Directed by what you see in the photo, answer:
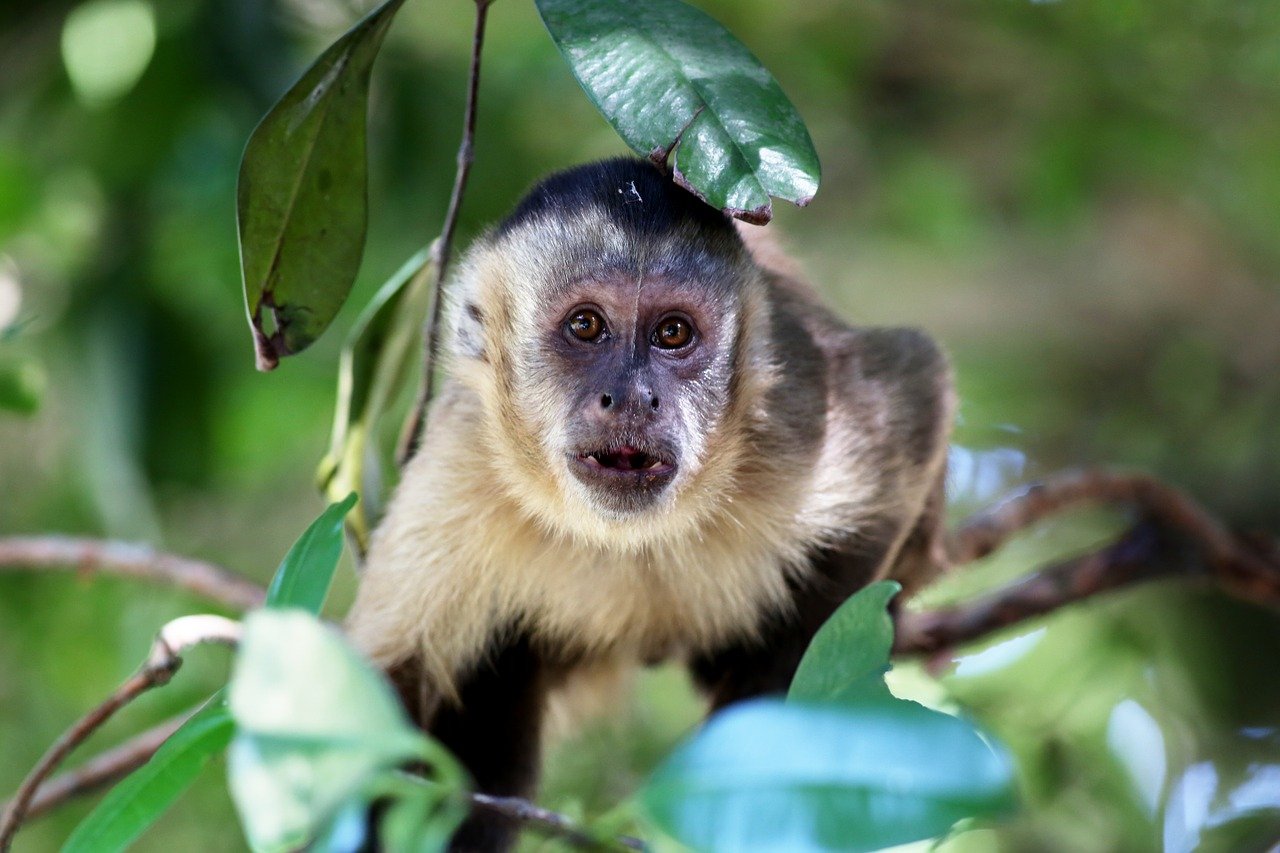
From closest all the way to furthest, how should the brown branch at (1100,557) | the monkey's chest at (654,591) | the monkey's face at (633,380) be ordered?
the monkey's face at (633,380) < the monkey's chest at (654,591) < the brown branch at (1100,557)

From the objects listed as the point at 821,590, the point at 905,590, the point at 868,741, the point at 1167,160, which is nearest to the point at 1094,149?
the point at 1167,160

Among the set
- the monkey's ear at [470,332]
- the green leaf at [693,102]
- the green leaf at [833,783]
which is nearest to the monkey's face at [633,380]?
the monkey's ear at [470,332]

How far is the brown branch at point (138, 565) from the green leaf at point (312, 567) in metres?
2.63

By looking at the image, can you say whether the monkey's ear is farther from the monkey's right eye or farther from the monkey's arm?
the monkey's arm

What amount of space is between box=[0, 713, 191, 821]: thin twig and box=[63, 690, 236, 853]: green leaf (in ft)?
7.90

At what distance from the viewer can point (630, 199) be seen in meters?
3.61

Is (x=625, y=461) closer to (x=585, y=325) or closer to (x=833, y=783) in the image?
(x=585, y=325)

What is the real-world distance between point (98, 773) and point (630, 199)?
2493 mm

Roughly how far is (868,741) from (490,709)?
3.11 meters

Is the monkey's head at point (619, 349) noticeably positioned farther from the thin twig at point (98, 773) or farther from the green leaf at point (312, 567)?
the green leaf at point (312, 567)

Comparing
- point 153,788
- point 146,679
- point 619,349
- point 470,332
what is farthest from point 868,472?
point 153,788

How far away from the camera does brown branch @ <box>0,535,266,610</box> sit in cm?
438

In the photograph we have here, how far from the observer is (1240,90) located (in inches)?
267

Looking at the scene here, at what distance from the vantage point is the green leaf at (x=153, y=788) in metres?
1.68
